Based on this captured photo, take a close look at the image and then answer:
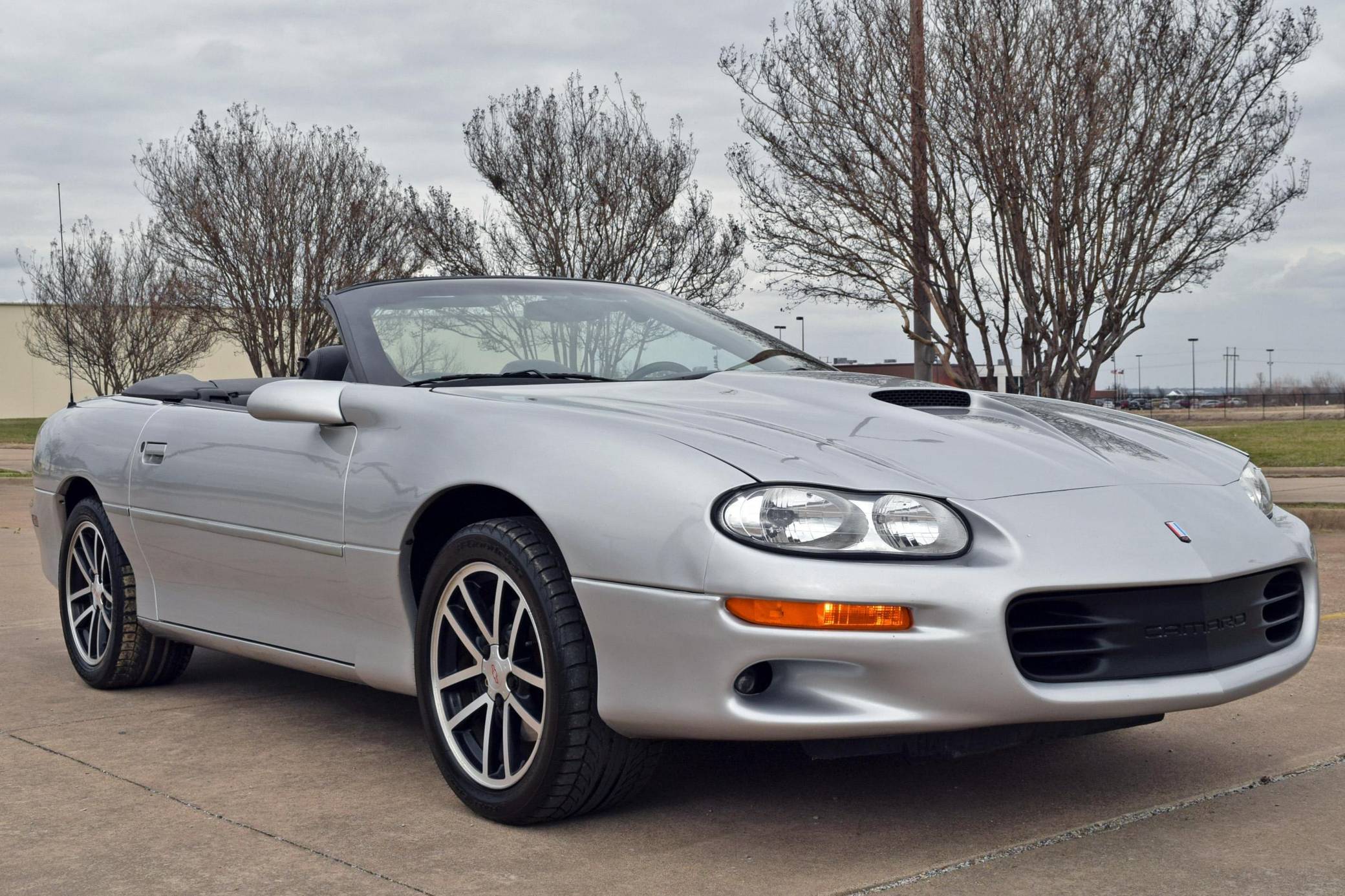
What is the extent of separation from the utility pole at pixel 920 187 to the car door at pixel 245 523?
9.73m

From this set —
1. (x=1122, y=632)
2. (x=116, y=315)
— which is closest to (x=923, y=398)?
(x=1122, y=632)

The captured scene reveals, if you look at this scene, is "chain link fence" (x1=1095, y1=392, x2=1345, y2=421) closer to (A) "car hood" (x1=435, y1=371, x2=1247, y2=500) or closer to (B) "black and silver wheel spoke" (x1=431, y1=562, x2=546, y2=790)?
(A) "car hood" (x1=435, y1=371, x2=1247, y2=500)

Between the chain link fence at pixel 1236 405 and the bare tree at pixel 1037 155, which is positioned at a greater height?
the bare tree at pixel 1037 155

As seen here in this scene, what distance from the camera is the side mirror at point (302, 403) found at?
3.78 m

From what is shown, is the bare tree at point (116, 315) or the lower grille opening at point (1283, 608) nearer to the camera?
the lower grille opening at point (1283, 608)

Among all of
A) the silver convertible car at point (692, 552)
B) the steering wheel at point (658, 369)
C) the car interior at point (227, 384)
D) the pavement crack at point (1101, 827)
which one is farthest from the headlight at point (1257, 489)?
the car interior at point (227, 384)

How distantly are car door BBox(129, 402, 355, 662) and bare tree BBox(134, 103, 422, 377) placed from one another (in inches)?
789

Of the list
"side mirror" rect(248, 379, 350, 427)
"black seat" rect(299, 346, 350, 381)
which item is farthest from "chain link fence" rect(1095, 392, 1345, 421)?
"side mirror" rect(248, 379, 350, 427)

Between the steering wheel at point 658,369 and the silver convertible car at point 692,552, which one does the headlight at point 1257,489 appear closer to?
the silver convertible car at point 692,552

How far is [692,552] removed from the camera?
288cm

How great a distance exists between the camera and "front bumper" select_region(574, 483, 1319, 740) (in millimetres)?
2799

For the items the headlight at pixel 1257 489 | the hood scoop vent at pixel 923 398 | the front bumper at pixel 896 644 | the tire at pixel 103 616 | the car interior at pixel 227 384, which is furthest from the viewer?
the tire at pixel 103 616

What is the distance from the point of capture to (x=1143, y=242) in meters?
13.5

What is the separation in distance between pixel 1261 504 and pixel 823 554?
138 cm
